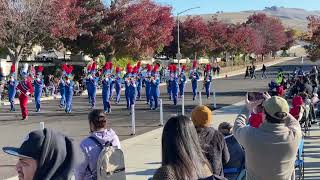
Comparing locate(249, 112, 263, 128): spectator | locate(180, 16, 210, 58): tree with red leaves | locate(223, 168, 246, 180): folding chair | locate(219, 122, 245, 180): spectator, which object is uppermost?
locate(180, 16, 210, 58): tree with red leaves

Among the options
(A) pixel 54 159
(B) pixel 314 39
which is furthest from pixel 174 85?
(A) pixel 54 159

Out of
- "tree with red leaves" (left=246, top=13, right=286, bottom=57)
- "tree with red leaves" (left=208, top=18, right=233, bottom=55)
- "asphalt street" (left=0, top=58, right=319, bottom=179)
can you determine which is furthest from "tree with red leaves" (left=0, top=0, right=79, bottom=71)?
"tree with red leaves" (left=246, top=13, right=286, bottom=57)

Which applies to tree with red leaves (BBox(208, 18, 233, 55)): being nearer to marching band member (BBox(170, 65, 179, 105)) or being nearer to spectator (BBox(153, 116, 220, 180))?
marching band member (BBox(170, 65, 179, 105))

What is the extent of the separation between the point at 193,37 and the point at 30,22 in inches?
1353

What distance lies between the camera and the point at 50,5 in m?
34.5

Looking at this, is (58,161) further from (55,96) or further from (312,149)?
(55,96)

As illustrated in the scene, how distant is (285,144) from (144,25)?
3970cm

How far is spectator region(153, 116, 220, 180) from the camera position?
11.5ft

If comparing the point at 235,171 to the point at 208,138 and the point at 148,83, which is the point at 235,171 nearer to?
the point at 208,138

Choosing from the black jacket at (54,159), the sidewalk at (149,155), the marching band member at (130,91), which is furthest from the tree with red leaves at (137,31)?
the black jacket at (54,159)

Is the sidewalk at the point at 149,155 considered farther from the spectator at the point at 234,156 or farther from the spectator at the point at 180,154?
the spectator at the point at 180,154

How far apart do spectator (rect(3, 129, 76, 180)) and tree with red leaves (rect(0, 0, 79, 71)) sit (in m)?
30.1

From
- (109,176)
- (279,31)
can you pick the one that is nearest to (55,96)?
(109,176)

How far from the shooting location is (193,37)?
65.7 meters
